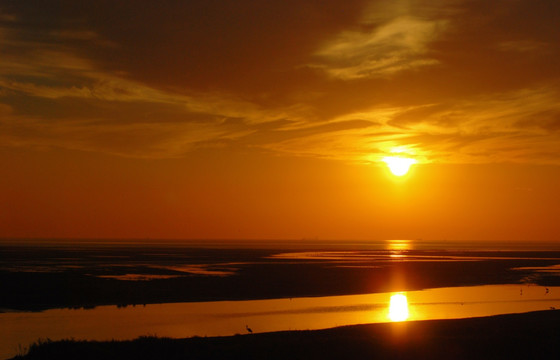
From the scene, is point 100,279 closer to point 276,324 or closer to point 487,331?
point 276,324

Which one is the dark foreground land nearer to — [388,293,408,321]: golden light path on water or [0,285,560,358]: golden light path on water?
[0,285,560,358]: golden light path on water

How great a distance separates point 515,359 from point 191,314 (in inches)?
767

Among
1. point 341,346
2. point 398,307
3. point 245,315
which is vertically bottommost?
point 341,346

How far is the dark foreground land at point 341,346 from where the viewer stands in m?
18.8

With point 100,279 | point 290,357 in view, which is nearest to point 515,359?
point 290,357

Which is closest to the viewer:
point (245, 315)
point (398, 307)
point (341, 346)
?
point (341, 346)

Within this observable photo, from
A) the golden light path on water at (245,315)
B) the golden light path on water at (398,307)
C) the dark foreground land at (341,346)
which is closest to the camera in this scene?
the dark foreground land at (341,346)

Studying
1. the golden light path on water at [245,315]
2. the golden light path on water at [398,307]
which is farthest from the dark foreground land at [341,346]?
the golden light path on water at [398,307]

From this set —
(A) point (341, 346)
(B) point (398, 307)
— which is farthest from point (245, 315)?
(A) point (341, 346)

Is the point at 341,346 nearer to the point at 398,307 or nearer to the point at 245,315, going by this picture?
the point at 245,315

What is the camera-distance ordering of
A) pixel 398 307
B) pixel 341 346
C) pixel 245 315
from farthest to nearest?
pixel 398 307, pixel 245 315, pixel 341 346

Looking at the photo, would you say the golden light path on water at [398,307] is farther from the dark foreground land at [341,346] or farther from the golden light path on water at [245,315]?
the dark foreground land at [341,346]

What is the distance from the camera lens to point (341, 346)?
19.9m

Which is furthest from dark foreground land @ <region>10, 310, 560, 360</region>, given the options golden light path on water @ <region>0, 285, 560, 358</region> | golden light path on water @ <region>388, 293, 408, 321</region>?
golden light path on water @ <region>388, 293, 408, 321</region>
